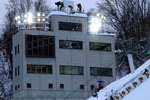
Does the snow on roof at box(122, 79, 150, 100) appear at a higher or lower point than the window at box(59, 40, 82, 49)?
lower

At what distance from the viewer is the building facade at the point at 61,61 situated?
143 ft

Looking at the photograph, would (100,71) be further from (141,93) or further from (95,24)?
(141,93)

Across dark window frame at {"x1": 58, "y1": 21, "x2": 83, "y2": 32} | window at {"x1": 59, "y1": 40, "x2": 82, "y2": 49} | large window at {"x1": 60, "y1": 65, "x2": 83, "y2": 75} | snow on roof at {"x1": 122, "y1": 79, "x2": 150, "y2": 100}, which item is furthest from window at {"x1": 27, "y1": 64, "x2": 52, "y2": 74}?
snow on roof at {"x1": 122, "y1": 79, "x2": 150, "y2": 100}

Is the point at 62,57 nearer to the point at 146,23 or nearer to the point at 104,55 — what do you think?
the point at 104,55

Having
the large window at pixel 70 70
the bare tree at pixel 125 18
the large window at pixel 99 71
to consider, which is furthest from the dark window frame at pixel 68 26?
the bare tree at pixel 125 18

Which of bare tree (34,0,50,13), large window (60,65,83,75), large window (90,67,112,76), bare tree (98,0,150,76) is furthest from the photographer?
bare tree (34,0,50,13)

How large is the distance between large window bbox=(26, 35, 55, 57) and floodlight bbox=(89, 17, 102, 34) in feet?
20.5

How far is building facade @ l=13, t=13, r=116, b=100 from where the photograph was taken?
43.5 metres

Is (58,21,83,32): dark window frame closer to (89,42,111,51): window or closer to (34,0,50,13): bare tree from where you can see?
(89,42,111,51): window

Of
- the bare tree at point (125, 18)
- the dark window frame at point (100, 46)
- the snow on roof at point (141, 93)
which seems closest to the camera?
the snow on roof at point (141, 93)

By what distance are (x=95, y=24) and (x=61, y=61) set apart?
740 centimetres

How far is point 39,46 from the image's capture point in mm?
44375

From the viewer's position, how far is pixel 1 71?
66.4 meters

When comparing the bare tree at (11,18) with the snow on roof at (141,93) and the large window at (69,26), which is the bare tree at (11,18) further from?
the snow on roof at (141,93)
